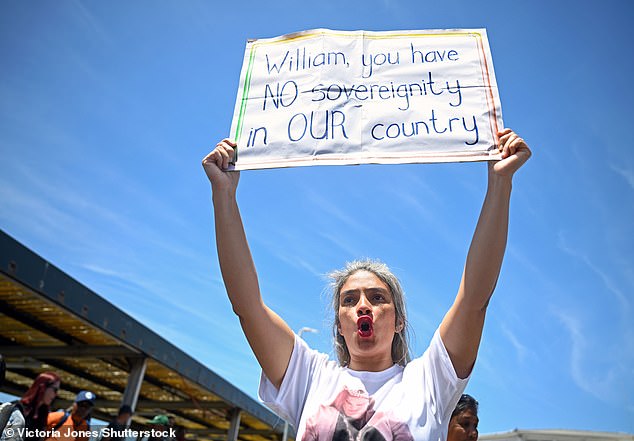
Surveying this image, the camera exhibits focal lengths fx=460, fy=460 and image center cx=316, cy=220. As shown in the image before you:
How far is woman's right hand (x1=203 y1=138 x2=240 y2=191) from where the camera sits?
6.42ft

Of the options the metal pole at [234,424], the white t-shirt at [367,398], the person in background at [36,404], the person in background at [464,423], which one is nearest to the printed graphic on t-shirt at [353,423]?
the white t-shirt at [367,398]

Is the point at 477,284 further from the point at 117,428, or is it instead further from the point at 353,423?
the point at 117,428

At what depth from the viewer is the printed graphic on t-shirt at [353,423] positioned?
4.80ft

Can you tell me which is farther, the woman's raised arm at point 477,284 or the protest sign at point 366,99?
the protest sign at point 366,99

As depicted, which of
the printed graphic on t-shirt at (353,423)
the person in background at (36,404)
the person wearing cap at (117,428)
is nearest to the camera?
the printed graphic on t-shirt at (353,423)

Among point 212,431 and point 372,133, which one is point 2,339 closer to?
point 212,431

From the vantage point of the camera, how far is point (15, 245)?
661 cm

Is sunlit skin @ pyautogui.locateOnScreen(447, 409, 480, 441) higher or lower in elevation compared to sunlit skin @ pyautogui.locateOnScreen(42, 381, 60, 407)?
lower

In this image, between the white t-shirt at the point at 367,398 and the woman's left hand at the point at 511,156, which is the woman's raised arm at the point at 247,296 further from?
the woman's left hand at the point at 511,156

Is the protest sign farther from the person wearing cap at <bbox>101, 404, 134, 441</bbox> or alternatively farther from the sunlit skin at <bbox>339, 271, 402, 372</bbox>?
the person wearing cap at <bbox>101, 404, 134, 441</bbox>

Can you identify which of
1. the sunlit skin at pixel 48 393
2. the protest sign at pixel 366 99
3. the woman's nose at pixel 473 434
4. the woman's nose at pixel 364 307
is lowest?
the woman's nose at pixel 473 434

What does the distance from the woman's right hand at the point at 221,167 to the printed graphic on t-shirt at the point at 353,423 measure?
97cm

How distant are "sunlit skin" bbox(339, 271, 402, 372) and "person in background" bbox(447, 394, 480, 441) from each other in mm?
1554

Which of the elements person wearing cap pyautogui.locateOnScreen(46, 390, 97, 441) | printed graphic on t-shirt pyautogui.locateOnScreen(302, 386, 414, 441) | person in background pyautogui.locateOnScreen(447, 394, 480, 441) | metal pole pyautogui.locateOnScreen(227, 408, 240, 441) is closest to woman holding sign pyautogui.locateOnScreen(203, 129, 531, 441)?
printed graphic on t-shirt pyautogui.locateOnScreen(302, 386, 414, 441)
